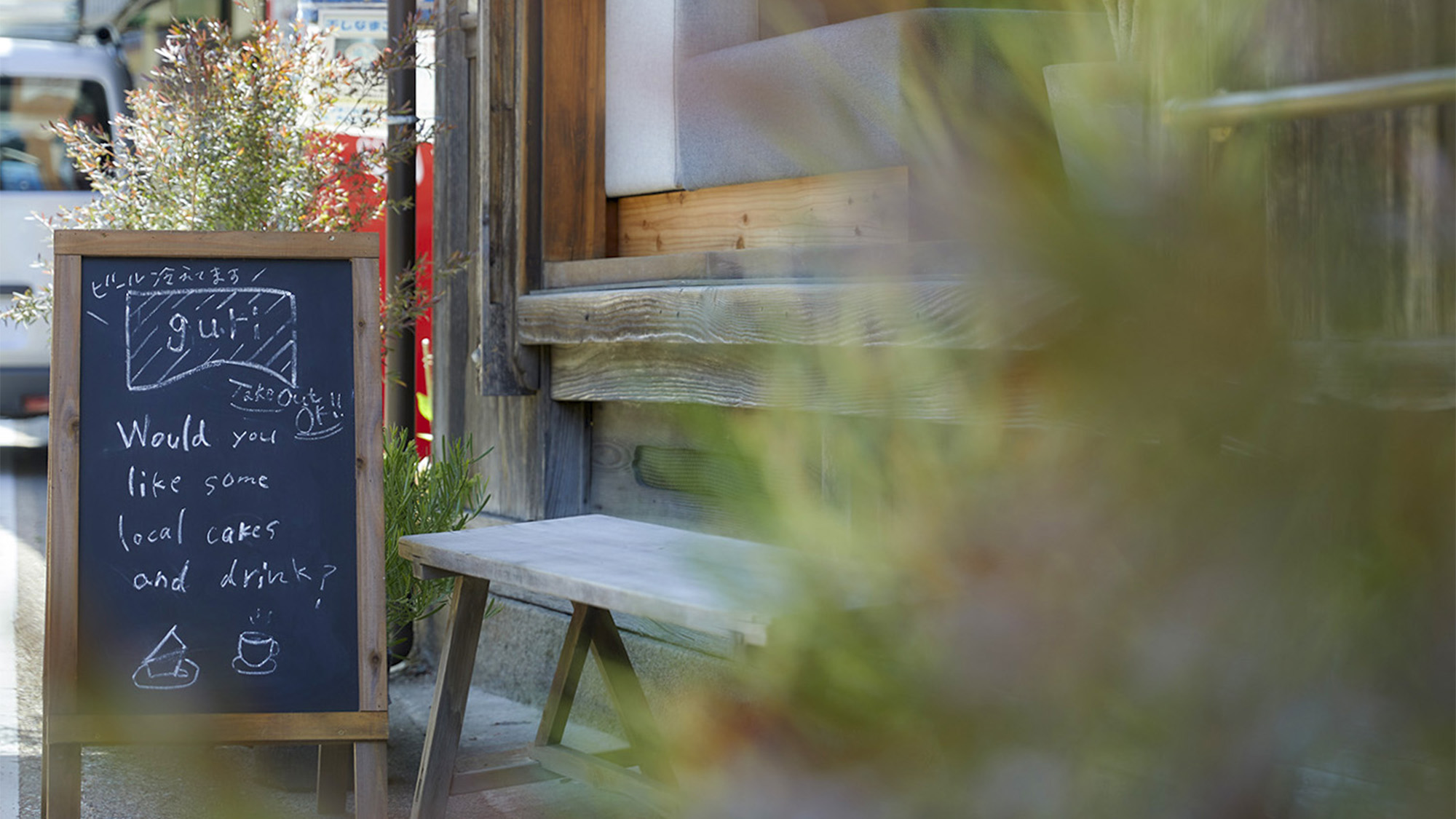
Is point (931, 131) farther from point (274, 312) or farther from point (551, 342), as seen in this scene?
point (551, 342)

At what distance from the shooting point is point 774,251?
1.73 ft

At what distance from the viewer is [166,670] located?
7.69 feet

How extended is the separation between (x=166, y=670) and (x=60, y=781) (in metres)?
0.23

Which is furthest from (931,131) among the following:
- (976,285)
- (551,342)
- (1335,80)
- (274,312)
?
(551,342)

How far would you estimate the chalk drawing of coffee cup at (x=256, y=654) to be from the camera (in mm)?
2371

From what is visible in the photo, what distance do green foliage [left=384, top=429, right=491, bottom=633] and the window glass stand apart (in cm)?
555

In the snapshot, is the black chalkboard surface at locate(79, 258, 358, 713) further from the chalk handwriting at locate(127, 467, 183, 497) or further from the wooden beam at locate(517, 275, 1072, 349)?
the wooden beam at locate(517, 275, 1072, 349)

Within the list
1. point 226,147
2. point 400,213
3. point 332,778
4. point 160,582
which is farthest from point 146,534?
point 400,213

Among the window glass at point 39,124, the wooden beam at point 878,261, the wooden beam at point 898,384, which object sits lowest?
the wooden beam at point 898,384

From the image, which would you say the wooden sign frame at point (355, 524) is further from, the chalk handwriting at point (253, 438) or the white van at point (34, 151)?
the white van at point (34, 151)

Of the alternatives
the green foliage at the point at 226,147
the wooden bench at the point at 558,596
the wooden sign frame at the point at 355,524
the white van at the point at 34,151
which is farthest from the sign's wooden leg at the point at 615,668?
the white van at the point at 34,151

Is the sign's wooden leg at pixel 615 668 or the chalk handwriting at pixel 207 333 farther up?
the chalk handwriting at pixel 207 333

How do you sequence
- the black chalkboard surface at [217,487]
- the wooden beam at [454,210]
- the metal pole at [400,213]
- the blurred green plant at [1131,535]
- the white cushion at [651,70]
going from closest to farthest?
the blurred green plant at [1131,535] → the black chalkboard surface at [217,487] → the white cushion at [651,70] → the metal pole at [400,213] → the wooden beam at [454,210]

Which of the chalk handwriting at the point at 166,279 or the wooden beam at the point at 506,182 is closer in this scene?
the chalk handwriting at the point at 166,279
